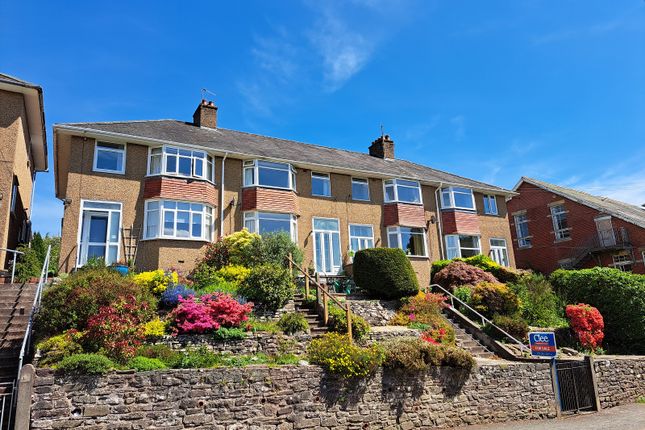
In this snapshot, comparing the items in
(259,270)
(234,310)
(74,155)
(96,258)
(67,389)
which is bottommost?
(67,389)

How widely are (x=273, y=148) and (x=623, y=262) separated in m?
24.6

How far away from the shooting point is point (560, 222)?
3509 cm

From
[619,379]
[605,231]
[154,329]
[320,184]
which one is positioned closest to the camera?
[154,329]

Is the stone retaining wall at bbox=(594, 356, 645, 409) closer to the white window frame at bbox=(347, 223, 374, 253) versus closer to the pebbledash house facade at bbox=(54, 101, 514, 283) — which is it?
the pebbledash house facade at bbox=(54, 101, 514, 283)

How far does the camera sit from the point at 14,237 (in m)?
19.1

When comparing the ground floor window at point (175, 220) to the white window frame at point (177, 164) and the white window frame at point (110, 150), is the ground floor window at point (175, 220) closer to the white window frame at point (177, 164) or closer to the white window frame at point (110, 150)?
the white window frame at point (177, 164)

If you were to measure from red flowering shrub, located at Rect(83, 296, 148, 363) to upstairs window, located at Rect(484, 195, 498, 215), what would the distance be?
2418cm

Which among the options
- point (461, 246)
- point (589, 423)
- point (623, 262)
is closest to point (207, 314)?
point (589, 423)

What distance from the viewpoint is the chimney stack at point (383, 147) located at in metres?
30.9

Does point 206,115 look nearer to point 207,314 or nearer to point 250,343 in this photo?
point 207,314

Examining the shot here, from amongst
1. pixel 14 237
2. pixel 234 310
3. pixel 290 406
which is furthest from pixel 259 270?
pixel 14 237

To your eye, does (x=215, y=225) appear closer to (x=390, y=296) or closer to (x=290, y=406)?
(x=390, y=296)

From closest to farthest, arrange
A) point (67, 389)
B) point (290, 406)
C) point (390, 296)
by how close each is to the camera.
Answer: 1. point (67, 389)
2. point (290, 406)
3. point (390, 296)

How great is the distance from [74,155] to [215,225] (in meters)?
6.37
